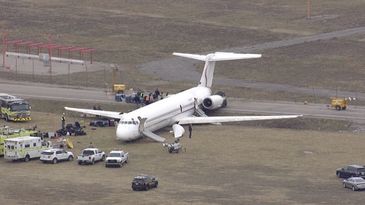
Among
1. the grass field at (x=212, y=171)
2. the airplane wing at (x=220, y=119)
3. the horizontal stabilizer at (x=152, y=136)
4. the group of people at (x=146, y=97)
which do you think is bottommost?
the grass field at (x=212, y=171)

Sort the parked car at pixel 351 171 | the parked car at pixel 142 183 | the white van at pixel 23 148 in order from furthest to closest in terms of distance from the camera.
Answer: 1. the white van at pixel 23 148
2. the parked car at pixel 351 171
3. the parked car at pixel 142 183

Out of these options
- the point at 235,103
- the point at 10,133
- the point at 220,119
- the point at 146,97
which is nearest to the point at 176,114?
the point at 220,119

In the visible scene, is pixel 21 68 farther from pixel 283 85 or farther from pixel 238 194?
pixel 238 194

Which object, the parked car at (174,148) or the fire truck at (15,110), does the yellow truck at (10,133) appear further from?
the parked car at (174,148)

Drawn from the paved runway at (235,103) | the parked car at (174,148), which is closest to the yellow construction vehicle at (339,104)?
the paved runway at (235,103)

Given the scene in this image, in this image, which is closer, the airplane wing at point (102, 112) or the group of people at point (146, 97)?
the airplane wing at point (102, 112)

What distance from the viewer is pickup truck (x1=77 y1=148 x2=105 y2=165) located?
4429 inches

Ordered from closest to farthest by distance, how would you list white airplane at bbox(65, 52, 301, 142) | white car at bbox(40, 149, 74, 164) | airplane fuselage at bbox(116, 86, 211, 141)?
white car at bbox(40, 149, 74, 164)
airplane fuselage at bbox(116, 86, 211, 141)
white airplane at bbox(65, 52, 301, 142)

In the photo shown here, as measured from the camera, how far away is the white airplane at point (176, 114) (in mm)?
123062

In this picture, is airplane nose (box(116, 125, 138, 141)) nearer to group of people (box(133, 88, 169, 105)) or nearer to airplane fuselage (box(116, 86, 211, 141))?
airplane fuselage (box(116, 86, 211, 141))

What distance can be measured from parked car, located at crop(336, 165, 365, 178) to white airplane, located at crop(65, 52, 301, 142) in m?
22.6

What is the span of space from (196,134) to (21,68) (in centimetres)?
5168

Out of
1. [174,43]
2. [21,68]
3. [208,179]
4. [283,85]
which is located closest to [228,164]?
[208,179]

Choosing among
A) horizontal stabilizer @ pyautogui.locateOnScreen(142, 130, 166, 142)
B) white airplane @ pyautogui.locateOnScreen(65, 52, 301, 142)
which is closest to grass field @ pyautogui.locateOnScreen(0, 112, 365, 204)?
horizontal stabilizer @ pyautogui.locateOnScreen(142, 130, 166, 142)
